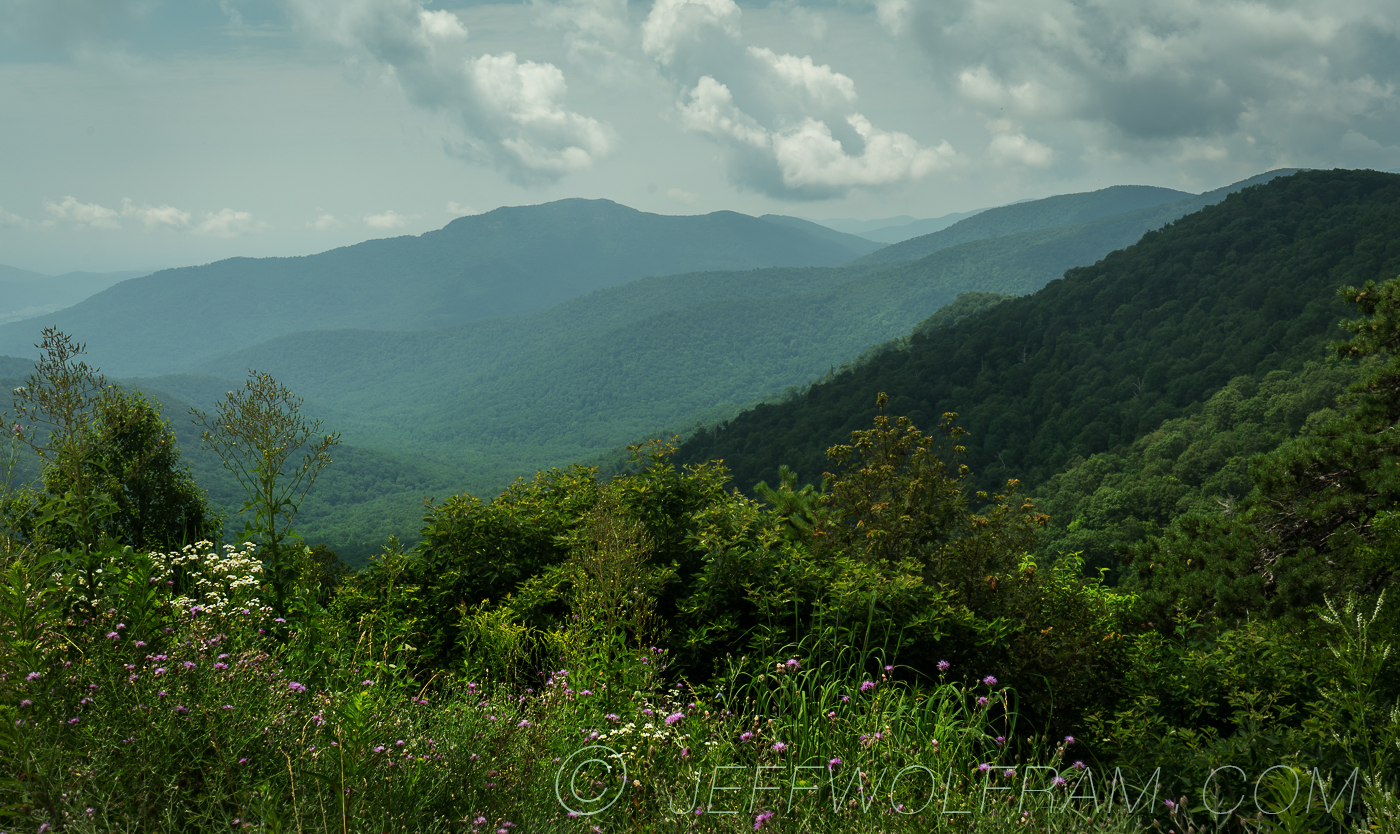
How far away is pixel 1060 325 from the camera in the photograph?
200 feet

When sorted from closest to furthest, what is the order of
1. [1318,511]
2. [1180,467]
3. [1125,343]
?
[1318,511] < [1180,467] < [1125,343]

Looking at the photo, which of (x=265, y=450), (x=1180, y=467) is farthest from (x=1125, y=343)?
(x=265, y=450)

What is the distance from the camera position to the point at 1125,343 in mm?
54875

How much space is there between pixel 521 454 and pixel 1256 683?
147357 mm

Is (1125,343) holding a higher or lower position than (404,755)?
lower

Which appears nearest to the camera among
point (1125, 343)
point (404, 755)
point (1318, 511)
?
point (404, 755)

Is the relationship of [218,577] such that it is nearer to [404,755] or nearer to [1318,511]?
[404,755]

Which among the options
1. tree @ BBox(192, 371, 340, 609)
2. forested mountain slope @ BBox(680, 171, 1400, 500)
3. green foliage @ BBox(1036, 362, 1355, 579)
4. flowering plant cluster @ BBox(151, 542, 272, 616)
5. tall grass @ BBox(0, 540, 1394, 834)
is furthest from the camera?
forested mountain slope @ BBox(680, 171, 1400, 500)

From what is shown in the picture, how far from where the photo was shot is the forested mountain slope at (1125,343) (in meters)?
44.0

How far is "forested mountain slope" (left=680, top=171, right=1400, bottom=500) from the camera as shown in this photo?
44.0 meters

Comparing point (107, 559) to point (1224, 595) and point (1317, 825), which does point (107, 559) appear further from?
point (1224, 595)

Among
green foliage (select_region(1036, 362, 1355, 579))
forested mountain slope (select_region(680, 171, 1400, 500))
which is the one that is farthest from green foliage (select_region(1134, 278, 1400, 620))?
forested mountain slope (select_region(680, 171, 1400, 500))

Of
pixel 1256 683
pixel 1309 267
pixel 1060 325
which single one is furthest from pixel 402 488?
pixel 1256 683

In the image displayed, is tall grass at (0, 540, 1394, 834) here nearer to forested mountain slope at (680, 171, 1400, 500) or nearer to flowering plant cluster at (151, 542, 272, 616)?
flowering plant cluster at (151, 542, 272, 616)
